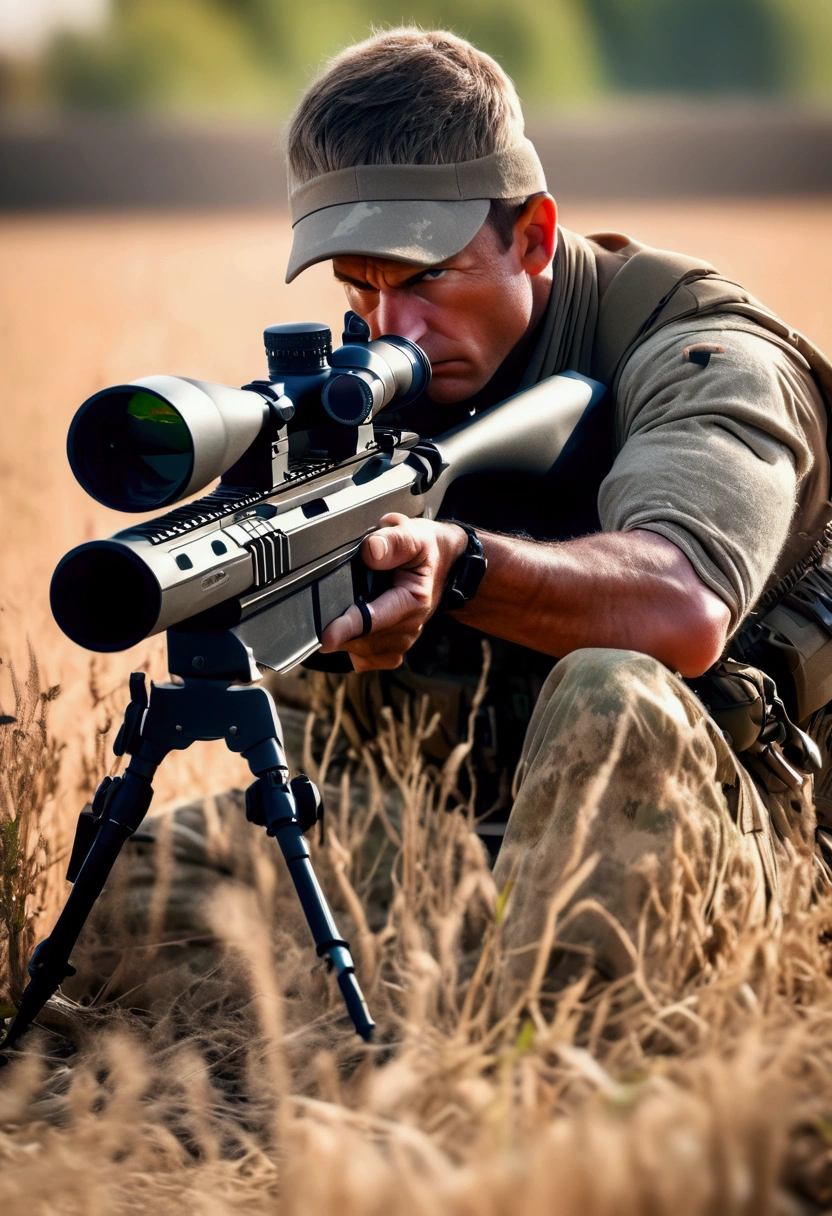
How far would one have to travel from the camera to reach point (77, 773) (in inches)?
145

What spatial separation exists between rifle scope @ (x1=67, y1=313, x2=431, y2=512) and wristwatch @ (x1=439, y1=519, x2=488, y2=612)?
0.32m

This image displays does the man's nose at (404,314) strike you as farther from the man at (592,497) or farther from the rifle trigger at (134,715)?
the rifle trigger at (134,715)

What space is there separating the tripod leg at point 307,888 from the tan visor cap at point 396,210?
135 centimetres

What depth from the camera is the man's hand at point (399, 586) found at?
2.25 metres

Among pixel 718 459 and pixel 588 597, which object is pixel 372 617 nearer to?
pixel 588 597

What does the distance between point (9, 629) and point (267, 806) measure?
2459 millimetres

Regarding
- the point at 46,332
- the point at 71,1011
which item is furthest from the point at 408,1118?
the point at 46,332

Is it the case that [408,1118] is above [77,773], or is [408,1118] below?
above

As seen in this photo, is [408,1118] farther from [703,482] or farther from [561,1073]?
[703,482]

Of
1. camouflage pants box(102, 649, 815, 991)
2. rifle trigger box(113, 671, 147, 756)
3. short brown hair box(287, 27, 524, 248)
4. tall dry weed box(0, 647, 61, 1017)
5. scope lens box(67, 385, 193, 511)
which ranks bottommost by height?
tall dry weed box(0, 647, 61, 1017)

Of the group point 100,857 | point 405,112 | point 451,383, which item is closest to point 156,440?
point 100,857

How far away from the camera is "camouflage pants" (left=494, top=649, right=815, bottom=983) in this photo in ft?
7.23

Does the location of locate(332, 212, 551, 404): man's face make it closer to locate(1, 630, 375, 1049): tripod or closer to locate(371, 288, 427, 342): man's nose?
locate(371, 288, 427, 342): man's nose

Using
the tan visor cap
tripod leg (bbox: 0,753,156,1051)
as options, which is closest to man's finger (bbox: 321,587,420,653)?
tripod leg (bbox: 0,753,156,1051)
